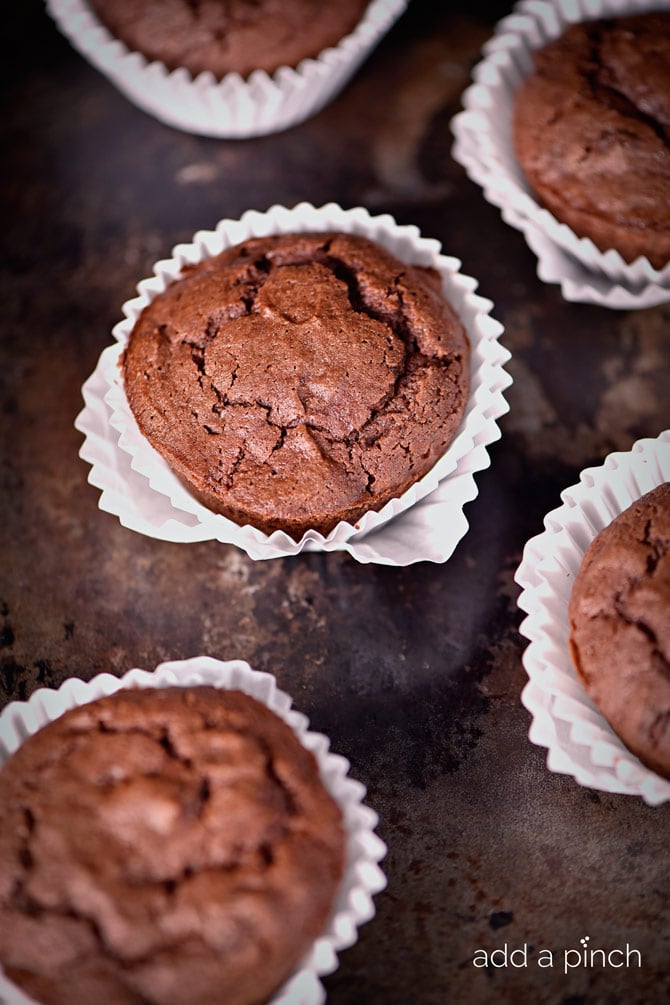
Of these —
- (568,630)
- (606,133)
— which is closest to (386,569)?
(568,630)

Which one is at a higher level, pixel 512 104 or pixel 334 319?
pixel 512 104

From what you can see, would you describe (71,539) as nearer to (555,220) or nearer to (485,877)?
(485,877)

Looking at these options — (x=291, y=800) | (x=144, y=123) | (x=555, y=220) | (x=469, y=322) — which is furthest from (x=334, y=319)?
(x=144, y=123)

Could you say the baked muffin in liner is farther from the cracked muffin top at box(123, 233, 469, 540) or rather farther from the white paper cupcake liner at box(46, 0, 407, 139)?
the white paper cupcake liner at box(46, 0, 407, 139)

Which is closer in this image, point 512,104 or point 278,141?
point 512,104

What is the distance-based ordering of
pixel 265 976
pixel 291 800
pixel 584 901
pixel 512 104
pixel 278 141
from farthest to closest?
pixel 278 141 → pixel 512 104 → pixel 584 901 → pixel 291 800 → pixel 265 976

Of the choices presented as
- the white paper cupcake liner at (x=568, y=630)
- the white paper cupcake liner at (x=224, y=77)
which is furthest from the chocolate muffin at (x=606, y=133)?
the white paper cupcake liner at (x=568, y=630)

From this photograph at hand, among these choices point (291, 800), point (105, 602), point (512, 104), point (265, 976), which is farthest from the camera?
point (512, 104)

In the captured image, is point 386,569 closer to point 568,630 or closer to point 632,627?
point 568,630
